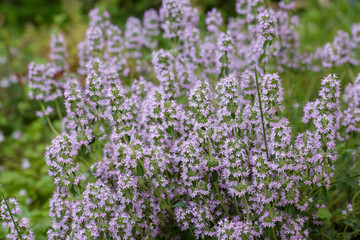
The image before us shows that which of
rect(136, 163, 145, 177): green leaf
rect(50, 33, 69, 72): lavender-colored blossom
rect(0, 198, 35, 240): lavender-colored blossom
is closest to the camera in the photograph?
rect(136, 163, 145, 177): green leaf

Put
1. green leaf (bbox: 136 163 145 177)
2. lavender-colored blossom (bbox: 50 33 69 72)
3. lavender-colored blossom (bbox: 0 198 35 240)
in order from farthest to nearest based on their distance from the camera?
lavender-colored blossom (bbox: 50 33 69 72) → lavender-colored blossom (bbox: 0 198 35 240) → green leaf (bbox: 136 163 145 177)

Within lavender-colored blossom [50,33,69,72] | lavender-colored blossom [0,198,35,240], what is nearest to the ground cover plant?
lavender-colored blossom [0,198,35,240]

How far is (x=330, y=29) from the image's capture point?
22.6 ft

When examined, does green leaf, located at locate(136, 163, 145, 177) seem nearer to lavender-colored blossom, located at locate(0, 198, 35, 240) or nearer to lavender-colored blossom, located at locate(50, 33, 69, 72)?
lavender-colored blossom, located at locate(0, 198, 35, 240)

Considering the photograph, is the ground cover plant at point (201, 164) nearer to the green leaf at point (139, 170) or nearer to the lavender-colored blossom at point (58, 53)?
the green leaf at point (139, 170)

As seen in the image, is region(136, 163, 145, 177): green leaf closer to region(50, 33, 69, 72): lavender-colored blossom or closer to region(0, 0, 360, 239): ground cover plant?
region(0, 0, 360, 239): ground cover plant

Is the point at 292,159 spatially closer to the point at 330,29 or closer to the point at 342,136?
the point at 342,136

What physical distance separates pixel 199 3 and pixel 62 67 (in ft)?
16.2

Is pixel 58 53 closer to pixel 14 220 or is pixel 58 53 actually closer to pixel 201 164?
pixel 14 220

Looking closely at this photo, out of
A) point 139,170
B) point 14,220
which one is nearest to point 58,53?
point 14,220

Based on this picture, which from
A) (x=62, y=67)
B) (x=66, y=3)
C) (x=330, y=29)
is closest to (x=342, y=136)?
(x=62, y=67)

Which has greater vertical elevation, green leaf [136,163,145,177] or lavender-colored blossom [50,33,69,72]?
lavender-colored blossom [50,33,69,72]

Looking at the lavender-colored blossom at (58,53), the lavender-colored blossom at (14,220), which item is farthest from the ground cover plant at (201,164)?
the lavender-colored blossom at (58,53)

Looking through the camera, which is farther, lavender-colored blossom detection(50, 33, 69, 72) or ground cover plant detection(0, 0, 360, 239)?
lavender-colored blossom detection(50, 33, 69, 72)
